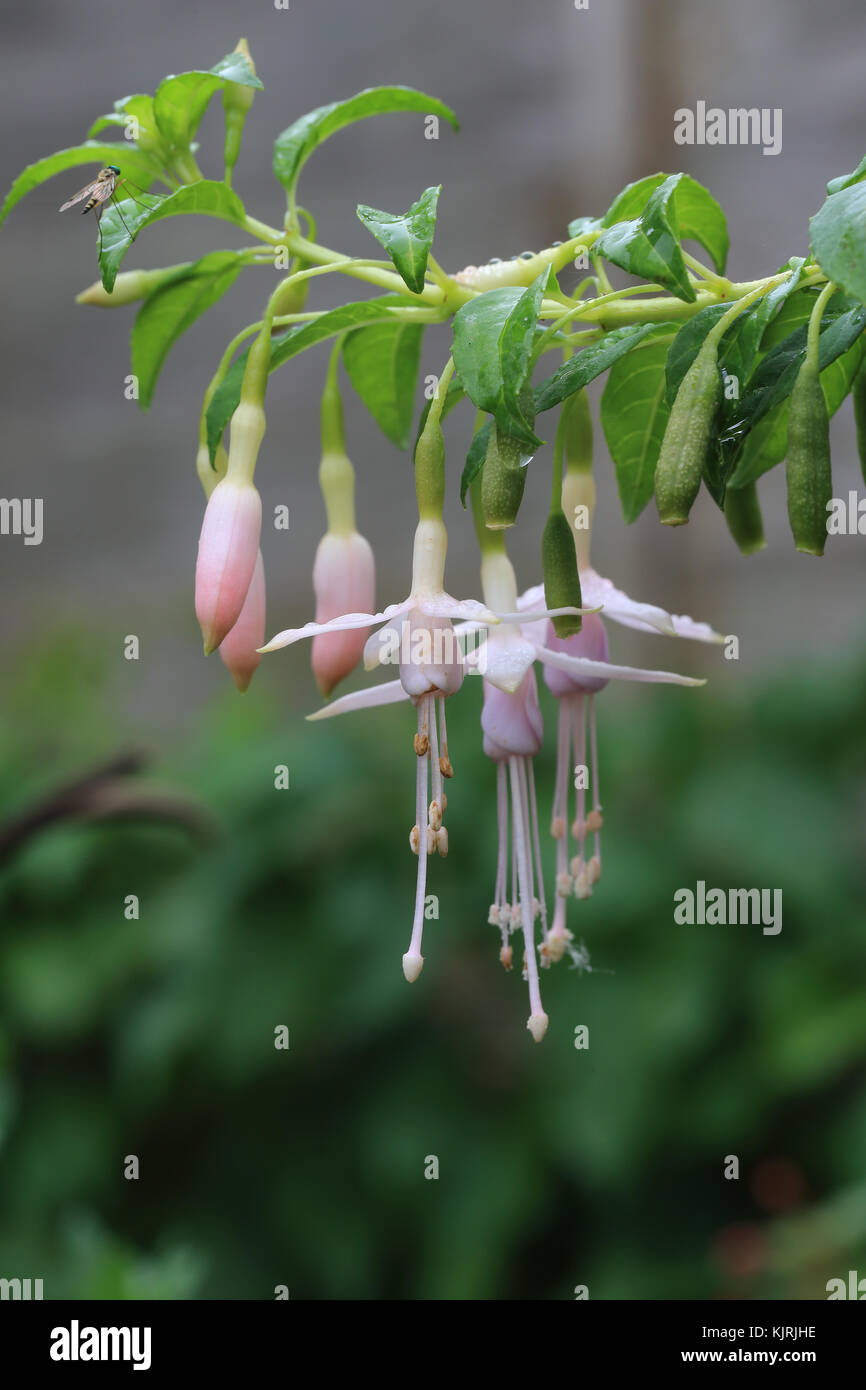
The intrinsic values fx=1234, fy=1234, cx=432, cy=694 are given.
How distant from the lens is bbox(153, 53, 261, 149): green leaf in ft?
1.82

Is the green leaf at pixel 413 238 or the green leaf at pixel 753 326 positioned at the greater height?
the green leaf at pixel 413 238

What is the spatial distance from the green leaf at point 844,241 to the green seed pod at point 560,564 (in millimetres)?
153

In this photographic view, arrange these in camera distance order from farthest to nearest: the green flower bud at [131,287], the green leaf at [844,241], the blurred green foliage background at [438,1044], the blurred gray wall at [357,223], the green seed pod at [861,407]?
1. the blurred gray wall at [357,223]
2. the blurred green foliage background at [438,1044]
3. the green flower bud at [131,287]
4. the green seed pod at [861,407]
5. the green leaf at [844,241]

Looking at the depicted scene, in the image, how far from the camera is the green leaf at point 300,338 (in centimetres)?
56

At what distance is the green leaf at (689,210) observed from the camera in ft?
1.75

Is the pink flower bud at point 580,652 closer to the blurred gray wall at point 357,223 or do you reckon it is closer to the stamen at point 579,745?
the stamen at point 579,745

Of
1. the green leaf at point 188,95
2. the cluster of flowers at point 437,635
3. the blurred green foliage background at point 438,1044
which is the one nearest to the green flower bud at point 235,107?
the green leaf at point 188,95

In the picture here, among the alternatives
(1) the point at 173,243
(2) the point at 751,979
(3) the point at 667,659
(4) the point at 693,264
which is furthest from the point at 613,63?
(4) the point at 693,264

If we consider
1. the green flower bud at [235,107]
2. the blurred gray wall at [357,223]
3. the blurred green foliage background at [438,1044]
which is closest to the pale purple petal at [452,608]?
the green flower bud at [235,107]

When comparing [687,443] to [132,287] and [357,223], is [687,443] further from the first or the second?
[357,223]

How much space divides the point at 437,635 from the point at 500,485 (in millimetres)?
90

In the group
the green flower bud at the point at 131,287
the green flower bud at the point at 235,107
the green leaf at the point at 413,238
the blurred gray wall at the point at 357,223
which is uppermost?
the blurred gray wall at the point at 357,223

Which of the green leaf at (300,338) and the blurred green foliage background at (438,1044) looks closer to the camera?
the green leaf at (300,338)

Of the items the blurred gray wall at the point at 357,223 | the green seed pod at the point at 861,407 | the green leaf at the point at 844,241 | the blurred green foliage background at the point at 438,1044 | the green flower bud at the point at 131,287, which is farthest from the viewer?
the blurred gray wall at the point at 357,223
